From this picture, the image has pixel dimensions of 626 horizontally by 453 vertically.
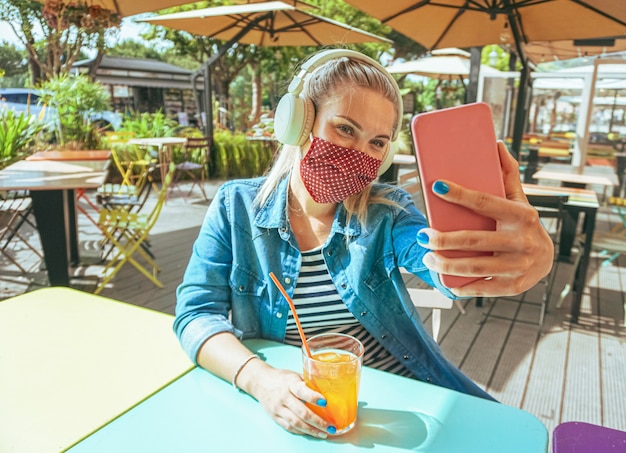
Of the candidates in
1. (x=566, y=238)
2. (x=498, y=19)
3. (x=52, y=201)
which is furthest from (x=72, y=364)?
(x=498, y=19)

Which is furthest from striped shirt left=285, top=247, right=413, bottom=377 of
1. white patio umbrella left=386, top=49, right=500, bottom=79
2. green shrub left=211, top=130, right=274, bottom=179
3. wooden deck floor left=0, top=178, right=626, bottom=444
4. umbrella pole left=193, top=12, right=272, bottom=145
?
white patio umbrella left=386, top=49, right=500, bottom=79

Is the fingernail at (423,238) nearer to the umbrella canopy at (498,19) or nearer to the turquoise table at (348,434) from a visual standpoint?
the turquoise table at (348,434)

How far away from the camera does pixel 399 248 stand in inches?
49.0

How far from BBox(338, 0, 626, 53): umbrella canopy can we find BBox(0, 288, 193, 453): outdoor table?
395cm

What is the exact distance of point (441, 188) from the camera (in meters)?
0.64

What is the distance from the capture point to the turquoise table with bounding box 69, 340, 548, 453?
78 cm

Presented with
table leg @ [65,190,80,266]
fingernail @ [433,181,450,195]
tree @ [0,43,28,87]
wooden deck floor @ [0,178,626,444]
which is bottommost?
wooden deck floor @ [0,178,626,444]

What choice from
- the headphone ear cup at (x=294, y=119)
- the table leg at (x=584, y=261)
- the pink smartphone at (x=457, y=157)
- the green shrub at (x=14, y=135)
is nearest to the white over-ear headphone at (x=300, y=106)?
the headphone ear cup at (x=294, y=119)

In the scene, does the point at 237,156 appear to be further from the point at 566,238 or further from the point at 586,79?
the point at 566,238

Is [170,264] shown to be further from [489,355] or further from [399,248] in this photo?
[399,248]

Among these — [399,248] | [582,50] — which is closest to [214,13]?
[399,248]

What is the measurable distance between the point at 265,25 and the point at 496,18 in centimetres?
367

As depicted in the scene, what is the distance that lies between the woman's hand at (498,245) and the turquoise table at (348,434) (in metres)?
0.28

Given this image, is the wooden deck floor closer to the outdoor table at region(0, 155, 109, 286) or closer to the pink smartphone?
the outdoor table at region(0, 155, 109, 286)
